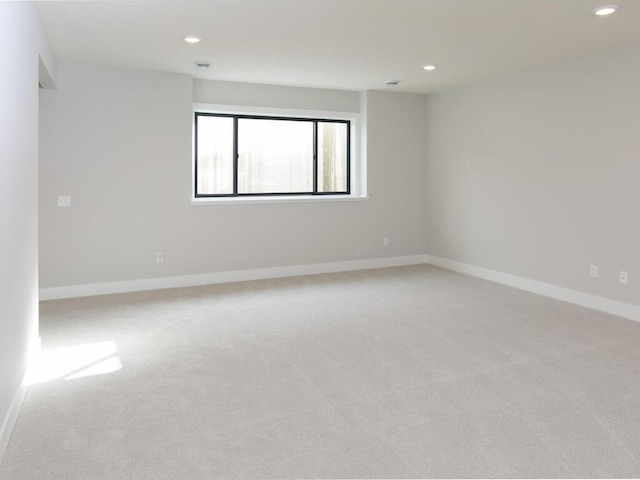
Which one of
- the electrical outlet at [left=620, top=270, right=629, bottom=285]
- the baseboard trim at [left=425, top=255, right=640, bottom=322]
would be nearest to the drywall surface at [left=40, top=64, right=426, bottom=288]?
the baseboard trim at [left=425, top=255, right=640, bottom=322]

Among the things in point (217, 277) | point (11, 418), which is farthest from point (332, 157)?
point (11, 418)

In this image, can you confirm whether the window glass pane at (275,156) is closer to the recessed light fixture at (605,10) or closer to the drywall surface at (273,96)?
the drywall surface at (273,96)

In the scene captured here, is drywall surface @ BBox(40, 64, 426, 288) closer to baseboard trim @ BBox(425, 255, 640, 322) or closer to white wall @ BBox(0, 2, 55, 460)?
baseboard trim @ BBox(425, 255, 640, 322)

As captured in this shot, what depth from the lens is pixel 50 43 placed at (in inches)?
176

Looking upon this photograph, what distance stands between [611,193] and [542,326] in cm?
148

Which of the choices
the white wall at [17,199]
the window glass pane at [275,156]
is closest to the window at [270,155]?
the window glass pane at [275,156]

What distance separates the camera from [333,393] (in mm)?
3023

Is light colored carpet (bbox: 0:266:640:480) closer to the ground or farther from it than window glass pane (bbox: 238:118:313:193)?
closer to the ground

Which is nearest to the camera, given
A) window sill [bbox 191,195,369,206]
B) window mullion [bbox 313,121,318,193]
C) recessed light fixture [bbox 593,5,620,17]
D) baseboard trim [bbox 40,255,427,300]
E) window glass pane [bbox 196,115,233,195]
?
recessed light fixture [bbox 593,5,620,17]

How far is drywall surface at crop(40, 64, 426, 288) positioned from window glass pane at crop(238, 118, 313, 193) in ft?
1.12

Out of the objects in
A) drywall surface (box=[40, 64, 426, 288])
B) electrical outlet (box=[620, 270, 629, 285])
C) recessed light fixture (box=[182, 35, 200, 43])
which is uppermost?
recessed light fixture (box=[182, 35, 200, 43])

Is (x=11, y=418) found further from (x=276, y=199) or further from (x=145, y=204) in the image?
(x=276, y=199)

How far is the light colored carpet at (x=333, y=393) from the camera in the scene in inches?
90.9

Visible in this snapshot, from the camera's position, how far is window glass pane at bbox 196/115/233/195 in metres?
6.23
